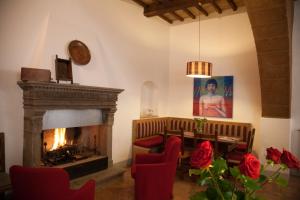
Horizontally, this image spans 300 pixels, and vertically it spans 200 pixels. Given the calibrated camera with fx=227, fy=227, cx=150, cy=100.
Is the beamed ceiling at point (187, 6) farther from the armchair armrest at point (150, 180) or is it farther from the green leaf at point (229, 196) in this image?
the green leaf at point (229, 196)

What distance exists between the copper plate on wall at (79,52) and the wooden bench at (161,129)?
6.32ft

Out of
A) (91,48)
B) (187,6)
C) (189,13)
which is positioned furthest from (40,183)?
(189,13)

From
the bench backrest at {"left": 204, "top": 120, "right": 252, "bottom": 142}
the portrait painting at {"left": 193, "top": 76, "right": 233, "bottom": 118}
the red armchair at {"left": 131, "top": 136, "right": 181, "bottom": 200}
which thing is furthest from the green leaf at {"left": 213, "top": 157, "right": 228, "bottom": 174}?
the portrait painting at {"left": 193, "top": 76, "right": 233, "bottom": 118}

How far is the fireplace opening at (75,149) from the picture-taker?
12.7 feet

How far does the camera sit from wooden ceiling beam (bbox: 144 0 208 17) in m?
5.04

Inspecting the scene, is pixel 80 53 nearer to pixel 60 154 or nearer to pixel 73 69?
pixel 73 69

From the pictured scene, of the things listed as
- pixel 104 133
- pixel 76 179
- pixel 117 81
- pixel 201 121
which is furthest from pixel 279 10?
pixel 76 179

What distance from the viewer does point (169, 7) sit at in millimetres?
5242

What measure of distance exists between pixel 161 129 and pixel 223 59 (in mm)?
2457

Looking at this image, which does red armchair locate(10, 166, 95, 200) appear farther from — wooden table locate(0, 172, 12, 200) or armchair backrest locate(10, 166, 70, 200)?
wooden table locate(0, 172, 12, 200)

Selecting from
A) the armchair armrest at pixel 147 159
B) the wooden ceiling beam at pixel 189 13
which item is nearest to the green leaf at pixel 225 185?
the armchair armrest at pixel 147 159

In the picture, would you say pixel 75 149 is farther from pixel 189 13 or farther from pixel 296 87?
pixel 296 87

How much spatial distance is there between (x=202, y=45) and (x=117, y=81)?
2.65m

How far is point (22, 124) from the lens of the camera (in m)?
3.40
